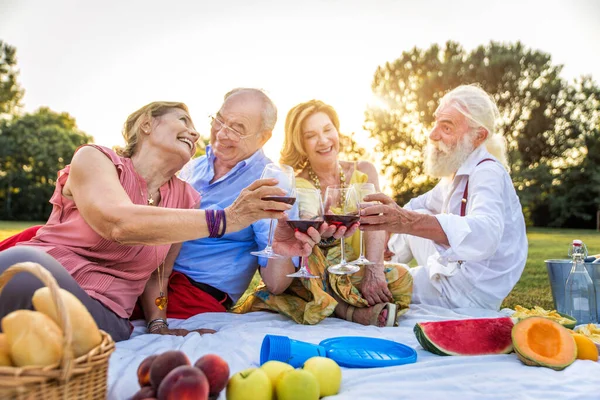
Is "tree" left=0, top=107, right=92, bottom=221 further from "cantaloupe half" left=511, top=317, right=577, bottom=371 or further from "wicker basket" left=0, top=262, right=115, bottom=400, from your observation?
"wicker basket" left=0, top=262, right=115, bottom=400

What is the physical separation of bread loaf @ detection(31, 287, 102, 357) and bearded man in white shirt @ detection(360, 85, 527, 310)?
2026 mm

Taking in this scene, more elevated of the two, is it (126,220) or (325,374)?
(126,220)

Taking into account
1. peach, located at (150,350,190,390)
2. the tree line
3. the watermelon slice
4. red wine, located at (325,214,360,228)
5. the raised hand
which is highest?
the tree line

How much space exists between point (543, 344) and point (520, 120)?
3198 cm

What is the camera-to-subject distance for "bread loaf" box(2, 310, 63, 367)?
162 cm

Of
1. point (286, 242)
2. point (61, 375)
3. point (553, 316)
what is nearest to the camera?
point (61, 375)

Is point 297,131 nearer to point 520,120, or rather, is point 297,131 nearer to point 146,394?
point 146,394

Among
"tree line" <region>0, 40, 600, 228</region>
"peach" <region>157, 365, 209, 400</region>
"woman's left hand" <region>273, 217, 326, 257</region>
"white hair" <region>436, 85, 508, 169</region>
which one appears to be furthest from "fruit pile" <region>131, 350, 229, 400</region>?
"tree line" <region>0, 40, 600, 228</region>

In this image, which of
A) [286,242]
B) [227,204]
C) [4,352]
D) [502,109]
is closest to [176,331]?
[286,242]

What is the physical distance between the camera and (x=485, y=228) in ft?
13.6

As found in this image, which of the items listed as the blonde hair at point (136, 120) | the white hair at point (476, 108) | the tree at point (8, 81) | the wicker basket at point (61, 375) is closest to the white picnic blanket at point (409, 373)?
the wicker basket at point (61, 375)

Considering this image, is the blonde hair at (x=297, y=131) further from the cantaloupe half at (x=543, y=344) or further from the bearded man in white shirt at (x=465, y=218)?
the cantaloupe half at (x=543, y=344)

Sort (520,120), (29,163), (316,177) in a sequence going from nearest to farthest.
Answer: (316,177) < (520,120) < (29,163)

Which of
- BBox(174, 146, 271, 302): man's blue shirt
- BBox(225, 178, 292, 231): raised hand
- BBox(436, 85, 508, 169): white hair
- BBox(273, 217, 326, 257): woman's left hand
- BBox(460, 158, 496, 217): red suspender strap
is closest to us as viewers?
BBox(225, 178, 292, 231): raised hand
